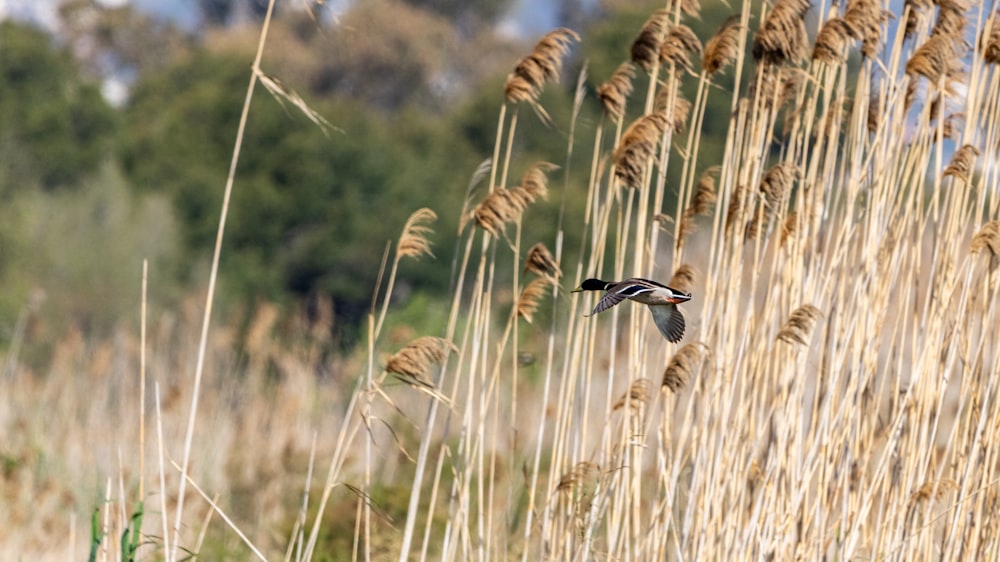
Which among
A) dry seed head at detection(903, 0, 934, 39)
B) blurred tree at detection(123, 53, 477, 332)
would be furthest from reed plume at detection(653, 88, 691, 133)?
blurred tree at detection(123, 53, 477, 332)

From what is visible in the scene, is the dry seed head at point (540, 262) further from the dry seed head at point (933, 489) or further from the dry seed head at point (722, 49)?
the dry seed head at point (933, 489)

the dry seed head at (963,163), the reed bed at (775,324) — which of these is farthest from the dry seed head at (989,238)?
the dry seed head at (963,163)

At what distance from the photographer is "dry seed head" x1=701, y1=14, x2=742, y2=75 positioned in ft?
9.38

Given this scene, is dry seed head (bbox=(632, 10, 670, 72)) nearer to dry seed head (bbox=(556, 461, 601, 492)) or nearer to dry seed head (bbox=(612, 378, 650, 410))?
dry seed head (bbox=(612, 378, 650, 410))

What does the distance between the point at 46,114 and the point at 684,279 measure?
66.2 ft

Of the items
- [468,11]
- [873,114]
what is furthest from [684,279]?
[468,11]

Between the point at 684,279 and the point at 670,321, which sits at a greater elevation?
the point at 684,279

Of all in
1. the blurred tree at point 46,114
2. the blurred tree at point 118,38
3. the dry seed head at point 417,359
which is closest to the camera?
the dry seed head at point 417,359

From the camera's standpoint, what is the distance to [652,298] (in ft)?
7.98

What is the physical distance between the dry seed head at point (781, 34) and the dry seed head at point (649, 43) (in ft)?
0.67

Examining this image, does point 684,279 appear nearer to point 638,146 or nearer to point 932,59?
point 638,146

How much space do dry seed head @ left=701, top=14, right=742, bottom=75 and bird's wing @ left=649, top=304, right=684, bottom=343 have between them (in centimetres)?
57

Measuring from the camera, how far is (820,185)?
3.04 metres

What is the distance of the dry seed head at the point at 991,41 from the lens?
3000 mm
